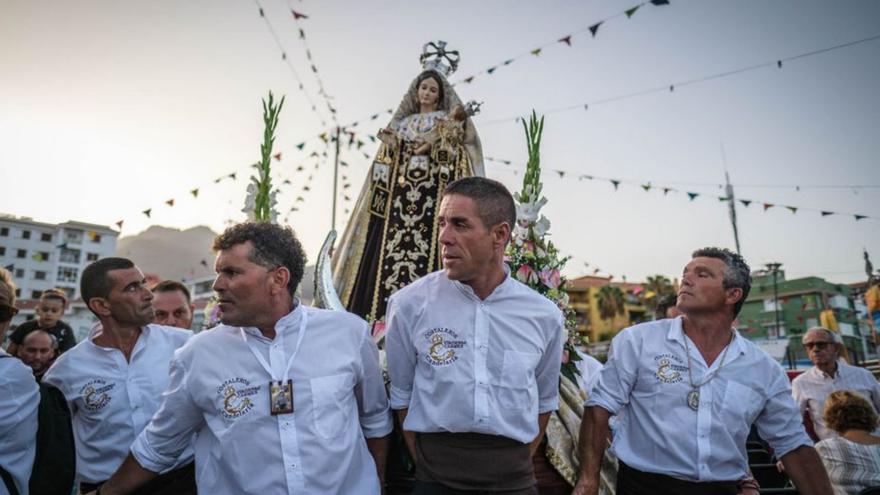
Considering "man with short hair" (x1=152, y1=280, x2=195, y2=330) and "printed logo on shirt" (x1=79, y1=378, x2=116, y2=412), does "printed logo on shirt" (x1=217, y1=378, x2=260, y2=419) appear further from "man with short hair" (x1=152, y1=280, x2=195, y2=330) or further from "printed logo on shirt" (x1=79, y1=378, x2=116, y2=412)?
"man with short hair" (x1=152, y1=280, x2=195, y2=330)

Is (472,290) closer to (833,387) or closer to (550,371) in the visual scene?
(550,371)

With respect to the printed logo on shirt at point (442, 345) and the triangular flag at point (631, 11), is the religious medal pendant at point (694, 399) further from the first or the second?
the triangular flag at point (631, 11)

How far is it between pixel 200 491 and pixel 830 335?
22.2ft

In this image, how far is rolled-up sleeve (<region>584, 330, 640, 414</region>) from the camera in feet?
9.38

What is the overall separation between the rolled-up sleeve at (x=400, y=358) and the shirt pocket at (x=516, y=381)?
0.45 metres

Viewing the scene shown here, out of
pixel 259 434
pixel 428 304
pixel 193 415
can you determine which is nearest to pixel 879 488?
pixel 428 304

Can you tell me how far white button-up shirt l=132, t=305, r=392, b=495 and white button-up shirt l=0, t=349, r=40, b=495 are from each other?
0.60m

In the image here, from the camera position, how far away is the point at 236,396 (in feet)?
Answer: 7.30

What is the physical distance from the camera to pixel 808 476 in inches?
109

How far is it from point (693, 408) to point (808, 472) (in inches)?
27.5

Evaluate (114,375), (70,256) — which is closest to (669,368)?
(114,375)

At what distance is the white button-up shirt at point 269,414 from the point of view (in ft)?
7.08

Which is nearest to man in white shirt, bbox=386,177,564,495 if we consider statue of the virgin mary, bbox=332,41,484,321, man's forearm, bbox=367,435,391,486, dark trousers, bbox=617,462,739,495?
man's forearm, bbox=367,435,391,486

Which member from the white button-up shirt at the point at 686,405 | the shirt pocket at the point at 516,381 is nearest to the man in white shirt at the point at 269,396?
the shirt pocket at the point at 516,381
